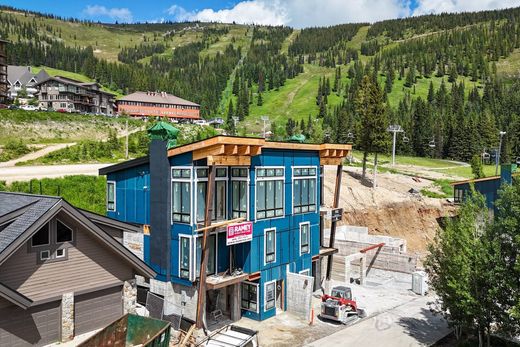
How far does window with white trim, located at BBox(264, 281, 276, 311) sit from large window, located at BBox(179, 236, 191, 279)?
5.07 m

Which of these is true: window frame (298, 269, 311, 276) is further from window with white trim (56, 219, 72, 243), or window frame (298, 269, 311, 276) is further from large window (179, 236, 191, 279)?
window with white trim (56, 219, 72, 243)

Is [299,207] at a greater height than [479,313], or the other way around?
[299,207]

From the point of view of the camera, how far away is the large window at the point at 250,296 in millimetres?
26609

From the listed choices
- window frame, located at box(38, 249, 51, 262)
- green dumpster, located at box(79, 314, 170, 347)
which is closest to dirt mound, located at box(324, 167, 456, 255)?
green dumpster, located at box(79, 314, 170, 347)

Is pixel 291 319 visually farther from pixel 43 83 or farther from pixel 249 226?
pixel 43 83

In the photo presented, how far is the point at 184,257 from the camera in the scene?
80.3ft

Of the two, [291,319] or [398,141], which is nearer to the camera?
[291,319]

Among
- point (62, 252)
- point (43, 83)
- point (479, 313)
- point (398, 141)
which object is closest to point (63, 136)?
point (43, 83)

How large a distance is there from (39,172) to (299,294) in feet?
103

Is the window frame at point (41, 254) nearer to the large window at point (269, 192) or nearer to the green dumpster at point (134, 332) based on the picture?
the green dumpster at point (134, 332)

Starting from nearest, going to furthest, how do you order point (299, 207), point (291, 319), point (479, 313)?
1. point (479, 313)
2. point (291, 319)
3. point (299, 207)

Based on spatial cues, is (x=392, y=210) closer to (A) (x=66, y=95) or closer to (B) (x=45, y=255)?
(B) (x=45, y=255)

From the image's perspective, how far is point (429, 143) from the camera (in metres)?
122

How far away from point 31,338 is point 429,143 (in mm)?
117488
